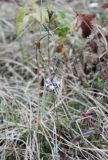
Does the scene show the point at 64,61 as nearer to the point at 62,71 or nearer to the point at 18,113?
the point at 62,71

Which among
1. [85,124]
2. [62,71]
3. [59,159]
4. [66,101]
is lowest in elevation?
[59,159]

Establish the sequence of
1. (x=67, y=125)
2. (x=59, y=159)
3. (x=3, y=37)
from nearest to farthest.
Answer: (x=59, y=159)
(x=67, y=125)
(x=3, y=37)

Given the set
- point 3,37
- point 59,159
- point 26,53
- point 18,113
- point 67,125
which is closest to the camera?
point 59,159

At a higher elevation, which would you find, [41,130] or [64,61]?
[64,61]

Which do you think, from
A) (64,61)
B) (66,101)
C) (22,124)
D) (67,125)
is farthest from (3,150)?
(64,61)

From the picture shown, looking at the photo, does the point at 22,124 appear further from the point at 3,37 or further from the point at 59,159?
the point at 3,37

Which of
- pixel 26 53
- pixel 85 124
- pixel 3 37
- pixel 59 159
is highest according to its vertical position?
pixel 3 37

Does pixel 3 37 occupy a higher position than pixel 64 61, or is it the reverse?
pixel 3 37

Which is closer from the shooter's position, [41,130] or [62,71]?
[41,130]

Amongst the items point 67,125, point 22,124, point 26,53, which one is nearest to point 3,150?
point 22,124
